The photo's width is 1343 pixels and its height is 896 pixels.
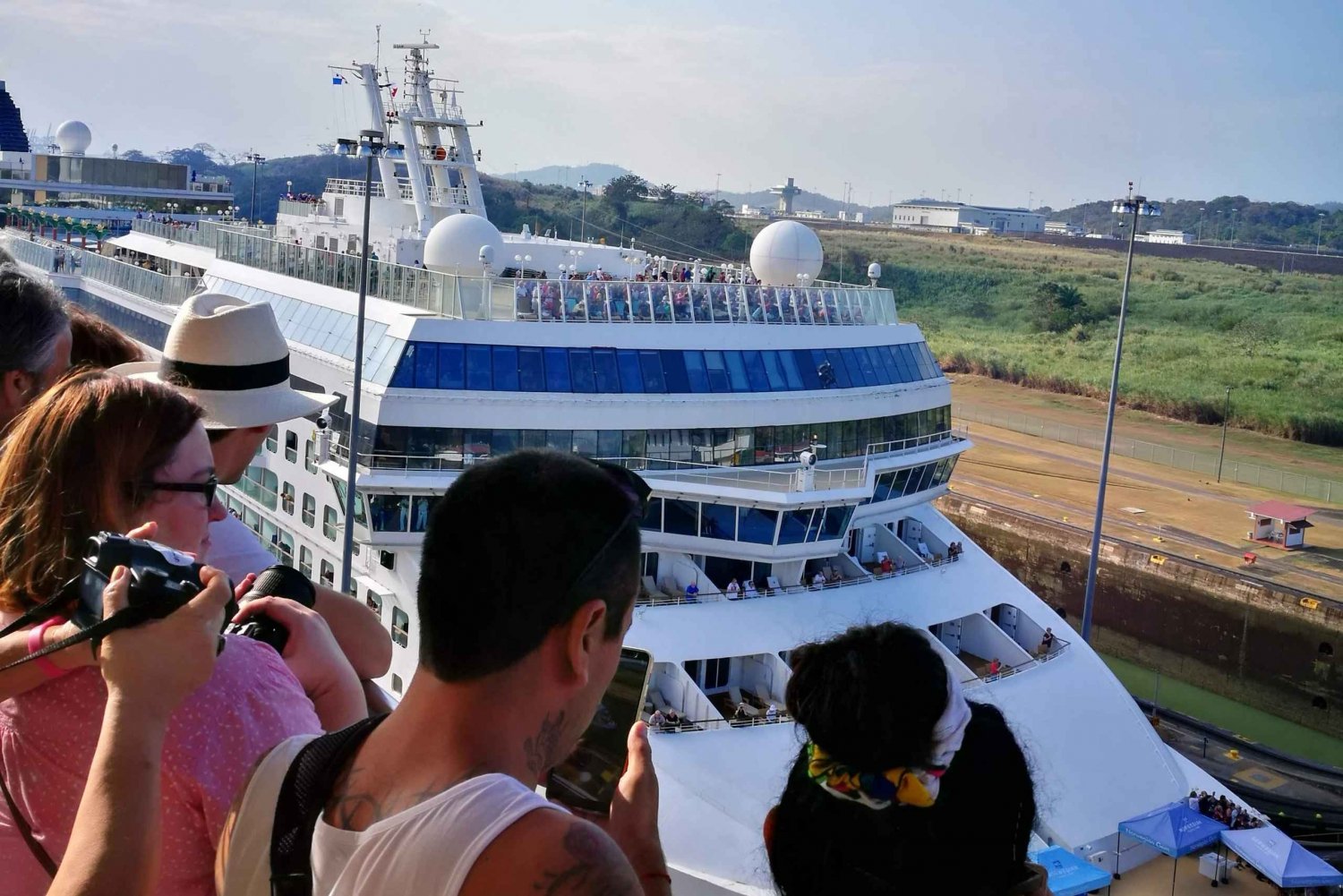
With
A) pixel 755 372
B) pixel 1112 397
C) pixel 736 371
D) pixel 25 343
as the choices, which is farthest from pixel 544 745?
pixel 1112 397

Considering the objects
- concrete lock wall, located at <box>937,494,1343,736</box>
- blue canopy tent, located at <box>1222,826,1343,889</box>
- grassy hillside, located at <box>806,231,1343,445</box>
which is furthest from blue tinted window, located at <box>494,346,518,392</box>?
grassy hillside, located at <box>806,231,1343,445</box>

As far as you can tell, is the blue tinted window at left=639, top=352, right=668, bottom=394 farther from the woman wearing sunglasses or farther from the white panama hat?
the woman wearing sunglasses

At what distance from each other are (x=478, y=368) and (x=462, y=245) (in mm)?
4480

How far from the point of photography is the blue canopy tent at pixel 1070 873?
12.8 meters

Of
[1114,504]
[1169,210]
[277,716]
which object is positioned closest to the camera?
[277,716]

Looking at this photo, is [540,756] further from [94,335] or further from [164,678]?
[94,335]

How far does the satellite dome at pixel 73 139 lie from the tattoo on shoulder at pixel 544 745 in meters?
61.2

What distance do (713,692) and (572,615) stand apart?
1248cm

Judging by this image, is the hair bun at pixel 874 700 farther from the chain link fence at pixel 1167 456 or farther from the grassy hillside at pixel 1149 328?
the grassy hillside at pixel 1149 328

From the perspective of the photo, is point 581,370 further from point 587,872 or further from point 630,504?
point 587,872

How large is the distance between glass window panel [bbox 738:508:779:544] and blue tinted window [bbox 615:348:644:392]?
199 centimetres

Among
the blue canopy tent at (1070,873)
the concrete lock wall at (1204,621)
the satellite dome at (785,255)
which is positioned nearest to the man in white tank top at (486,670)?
the blue canopy tent at (1070,873)

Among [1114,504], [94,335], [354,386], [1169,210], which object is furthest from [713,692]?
[1169,210]

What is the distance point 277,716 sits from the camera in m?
2.88
